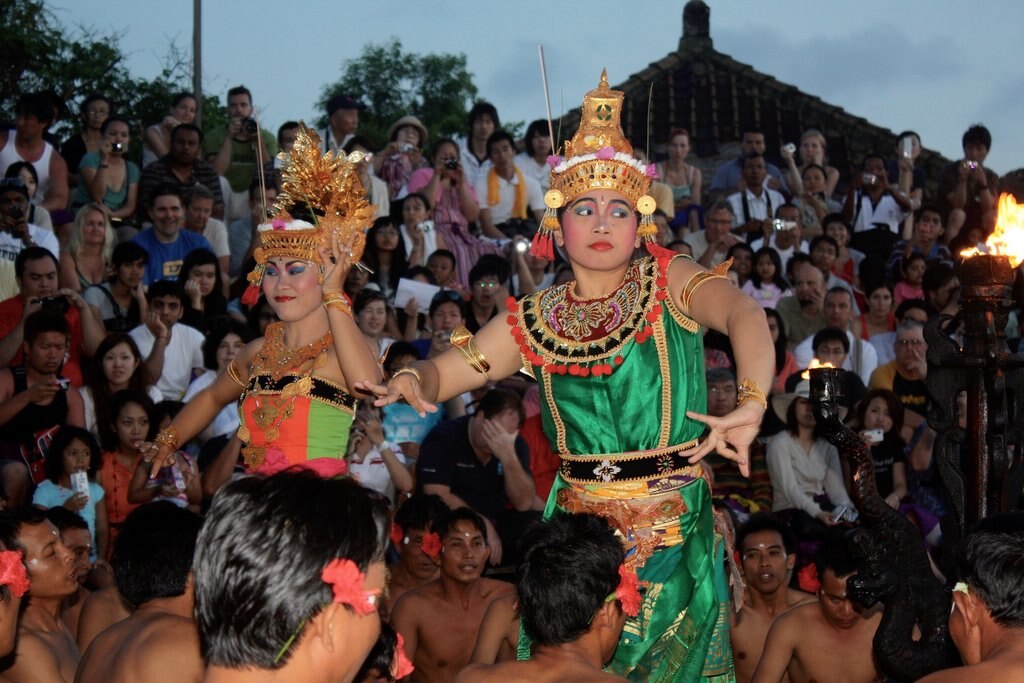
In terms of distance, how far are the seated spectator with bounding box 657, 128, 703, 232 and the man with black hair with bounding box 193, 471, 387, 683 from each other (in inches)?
431

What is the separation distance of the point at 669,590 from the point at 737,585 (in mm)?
501

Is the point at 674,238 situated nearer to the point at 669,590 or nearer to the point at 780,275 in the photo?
the point at 780,275

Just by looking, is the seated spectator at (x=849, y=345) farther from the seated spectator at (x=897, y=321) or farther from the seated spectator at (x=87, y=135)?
the seated spectator at (x=87, y=135)

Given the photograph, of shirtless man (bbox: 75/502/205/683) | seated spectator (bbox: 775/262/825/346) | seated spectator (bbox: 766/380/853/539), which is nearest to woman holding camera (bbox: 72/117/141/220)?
seated spectator (bbox: 775/262/825/346)

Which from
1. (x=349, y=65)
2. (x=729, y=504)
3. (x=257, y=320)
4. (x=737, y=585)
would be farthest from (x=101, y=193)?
(x=349, y=65)

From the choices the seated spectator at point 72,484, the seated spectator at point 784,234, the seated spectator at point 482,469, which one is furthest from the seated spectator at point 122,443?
the seated spectator at point 784,234

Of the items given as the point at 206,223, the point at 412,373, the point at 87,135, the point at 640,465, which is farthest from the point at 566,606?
the point at 87,135

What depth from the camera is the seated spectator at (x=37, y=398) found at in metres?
8.11

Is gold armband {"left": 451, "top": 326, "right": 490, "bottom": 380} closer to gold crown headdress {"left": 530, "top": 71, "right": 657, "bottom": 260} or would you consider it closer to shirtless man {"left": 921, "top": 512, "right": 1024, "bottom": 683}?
gold crown headdress {"left": 530, "top": 71, "right": 657, "bottom": 260}

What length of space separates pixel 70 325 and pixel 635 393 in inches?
222

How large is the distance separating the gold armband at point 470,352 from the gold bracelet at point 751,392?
1.10 meters

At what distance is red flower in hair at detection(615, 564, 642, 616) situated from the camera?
13.9 ft

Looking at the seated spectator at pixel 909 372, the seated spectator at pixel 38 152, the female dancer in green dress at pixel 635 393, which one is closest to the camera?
the female dancer in green dress at pixel 635 393

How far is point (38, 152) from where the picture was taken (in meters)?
11.2
